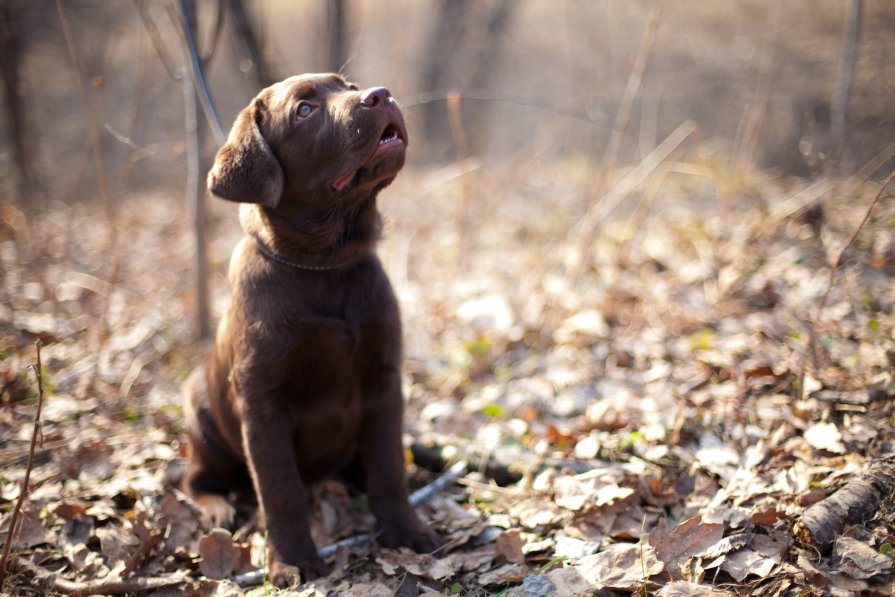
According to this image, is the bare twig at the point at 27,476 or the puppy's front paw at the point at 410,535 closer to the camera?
the bare twig at the point at 27,476

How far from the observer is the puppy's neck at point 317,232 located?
2.88 metres

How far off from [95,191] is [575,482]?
1121 centimetres

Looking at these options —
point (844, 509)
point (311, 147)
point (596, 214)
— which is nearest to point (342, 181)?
point (311, 147)

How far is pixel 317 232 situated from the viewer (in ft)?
9.48

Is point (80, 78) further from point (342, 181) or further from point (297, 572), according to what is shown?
point (297, 572)

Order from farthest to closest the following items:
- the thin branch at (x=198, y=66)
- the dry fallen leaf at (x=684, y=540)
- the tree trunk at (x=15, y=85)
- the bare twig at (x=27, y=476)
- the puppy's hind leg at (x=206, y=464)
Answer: the tree trunk at (x=15, y=85) < the thin branch at (x=198, y=66) < the puppy's hind leg at (x=206, y=464) < the dry fallen leaf at (x=684, y=540) < the bare twig at (x=27, y=476)

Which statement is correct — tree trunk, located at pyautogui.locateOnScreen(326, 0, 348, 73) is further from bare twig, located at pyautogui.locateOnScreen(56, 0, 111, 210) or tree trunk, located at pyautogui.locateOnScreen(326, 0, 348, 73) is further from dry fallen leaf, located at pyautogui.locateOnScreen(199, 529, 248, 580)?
dry fallen leaf, located at pyautogui.locateOnScreen(199, 529, 248, 580)

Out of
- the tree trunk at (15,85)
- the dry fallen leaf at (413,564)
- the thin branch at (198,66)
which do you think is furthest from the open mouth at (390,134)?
the tree trunk at (15,85)

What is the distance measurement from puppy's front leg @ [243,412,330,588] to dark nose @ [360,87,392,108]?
4.50 ft

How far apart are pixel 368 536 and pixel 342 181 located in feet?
5.43

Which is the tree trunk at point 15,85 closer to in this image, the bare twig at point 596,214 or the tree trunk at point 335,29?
the tree trunk at point 335,29

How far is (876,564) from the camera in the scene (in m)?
2.16

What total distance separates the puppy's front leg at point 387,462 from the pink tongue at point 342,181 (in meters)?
0.86

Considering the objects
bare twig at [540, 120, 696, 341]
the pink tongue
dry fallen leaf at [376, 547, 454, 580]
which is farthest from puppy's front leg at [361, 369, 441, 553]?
bare twig at [540, 120, 696, 341]
